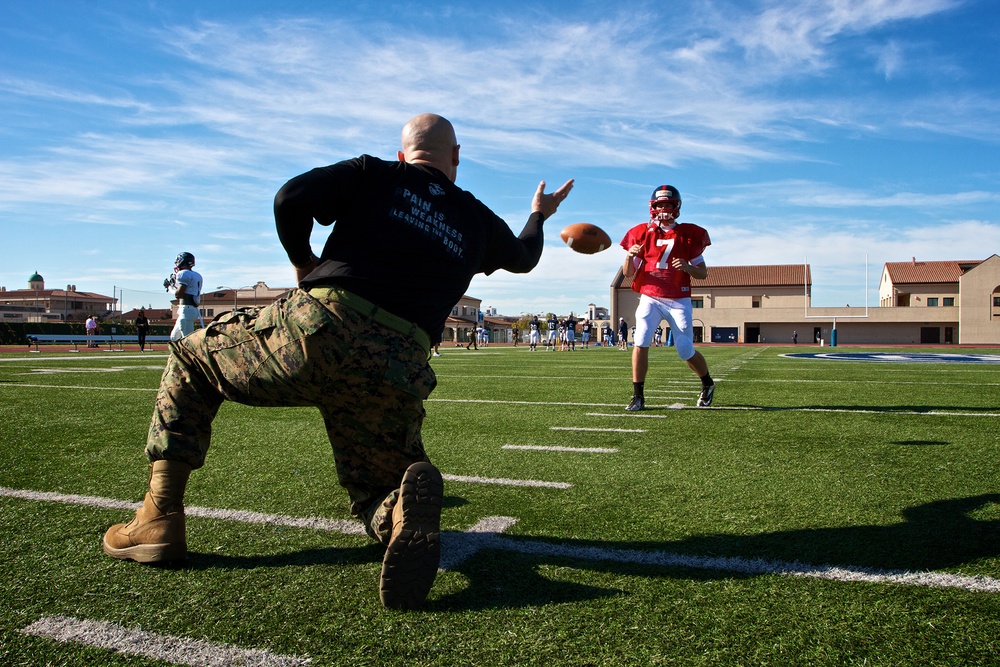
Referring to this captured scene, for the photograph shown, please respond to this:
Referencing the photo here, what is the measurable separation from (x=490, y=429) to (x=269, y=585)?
10.2ft

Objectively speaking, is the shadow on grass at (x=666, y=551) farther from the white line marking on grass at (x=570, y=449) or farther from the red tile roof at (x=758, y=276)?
the red tile roof at (x=758, y=276)

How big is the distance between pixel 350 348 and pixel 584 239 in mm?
2593

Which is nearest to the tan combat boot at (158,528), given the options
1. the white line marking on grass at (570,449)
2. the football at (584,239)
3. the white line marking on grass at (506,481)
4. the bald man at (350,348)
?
the bald man at (350,348)

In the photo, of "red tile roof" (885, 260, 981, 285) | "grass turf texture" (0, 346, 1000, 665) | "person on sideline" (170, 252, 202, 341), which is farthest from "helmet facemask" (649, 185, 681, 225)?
"red tile roof" (885, 260, 981, 285)

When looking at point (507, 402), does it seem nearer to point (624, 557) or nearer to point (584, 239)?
point (584, 239)

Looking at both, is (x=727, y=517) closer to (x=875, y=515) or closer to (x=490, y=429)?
(x=875, y=515)

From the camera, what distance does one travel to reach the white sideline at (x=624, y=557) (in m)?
2.03

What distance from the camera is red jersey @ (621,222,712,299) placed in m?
6.63

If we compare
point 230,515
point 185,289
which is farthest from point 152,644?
→ point 185,289

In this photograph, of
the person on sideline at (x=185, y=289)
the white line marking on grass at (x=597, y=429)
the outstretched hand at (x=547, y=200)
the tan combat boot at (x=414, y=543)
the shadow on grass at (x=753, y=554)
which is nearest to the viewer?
the tan combat boot at (x=414, y=543)

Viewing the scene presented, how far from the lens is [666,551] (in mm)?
2322

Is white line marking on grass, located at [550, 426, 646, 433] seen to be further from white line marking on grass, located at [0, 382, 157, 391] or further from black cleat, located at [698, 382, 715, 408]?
white line marking on grass, located at [0, 382, 157, 391]

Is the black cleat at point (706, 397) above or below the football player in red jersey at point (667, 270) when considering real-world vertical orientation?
below

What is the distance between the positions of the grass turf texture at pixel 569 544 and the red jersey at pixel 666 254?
183 cm
